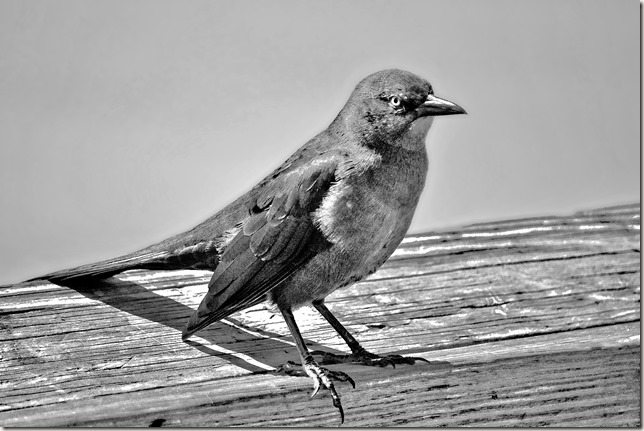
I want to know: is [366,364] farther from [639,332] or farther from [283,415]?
[639,332]

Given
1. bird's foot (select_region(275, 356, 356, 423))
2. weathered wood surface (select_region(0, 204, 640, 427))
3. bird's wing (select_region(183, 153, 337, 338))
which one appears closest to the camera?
weathered wood surface (select_region(0, 204, 640, 427))

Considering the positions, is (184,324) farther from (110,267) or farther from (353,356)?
(353,356)

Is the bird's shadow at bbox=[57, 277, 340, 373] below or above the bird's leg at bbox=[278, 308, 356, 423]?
above

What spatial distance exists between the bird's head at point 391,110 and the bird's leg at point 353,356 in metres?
0.54

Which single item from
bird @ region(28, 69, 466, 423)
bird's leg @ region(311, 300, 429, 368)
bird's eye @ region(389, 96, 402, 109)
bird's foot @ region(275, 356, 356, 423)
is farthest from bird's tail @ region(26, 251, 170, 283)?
bird's eye @ region(389, 96, 402, 109)

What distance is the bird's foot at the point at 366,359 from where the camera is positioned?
2.90 meters

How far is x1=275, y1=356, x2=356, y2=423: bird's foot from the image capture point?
277 cm

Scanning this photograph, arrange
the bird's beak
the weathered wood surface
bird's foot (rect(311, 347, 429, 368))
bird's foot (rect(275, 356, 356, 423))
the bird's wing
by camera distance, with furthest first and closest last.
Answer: the bird's beak → the bird's wing → bird's foot (rect(311, 347, 429, 368)) → bird's foot (rect(275, 356, 356, 423)) → the weathered wood surface

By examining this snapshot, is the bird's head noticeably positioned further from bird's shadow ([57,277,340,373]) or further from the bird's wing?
bird's shadow ([57,277,340,373])

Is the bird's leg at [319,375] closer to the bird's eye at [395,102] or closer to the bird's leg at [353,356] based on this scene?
the bird's leg at [353,356]

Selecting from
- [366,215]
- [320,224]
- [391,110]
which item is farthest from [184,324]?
[391,110]

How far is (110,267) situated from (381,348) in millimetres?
842

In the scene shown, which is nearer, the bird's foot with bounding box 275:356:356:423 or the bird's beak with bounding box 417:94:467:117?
the bird's foot with bounding box 275:356:356:423

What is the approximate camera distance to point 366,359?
2953mm
